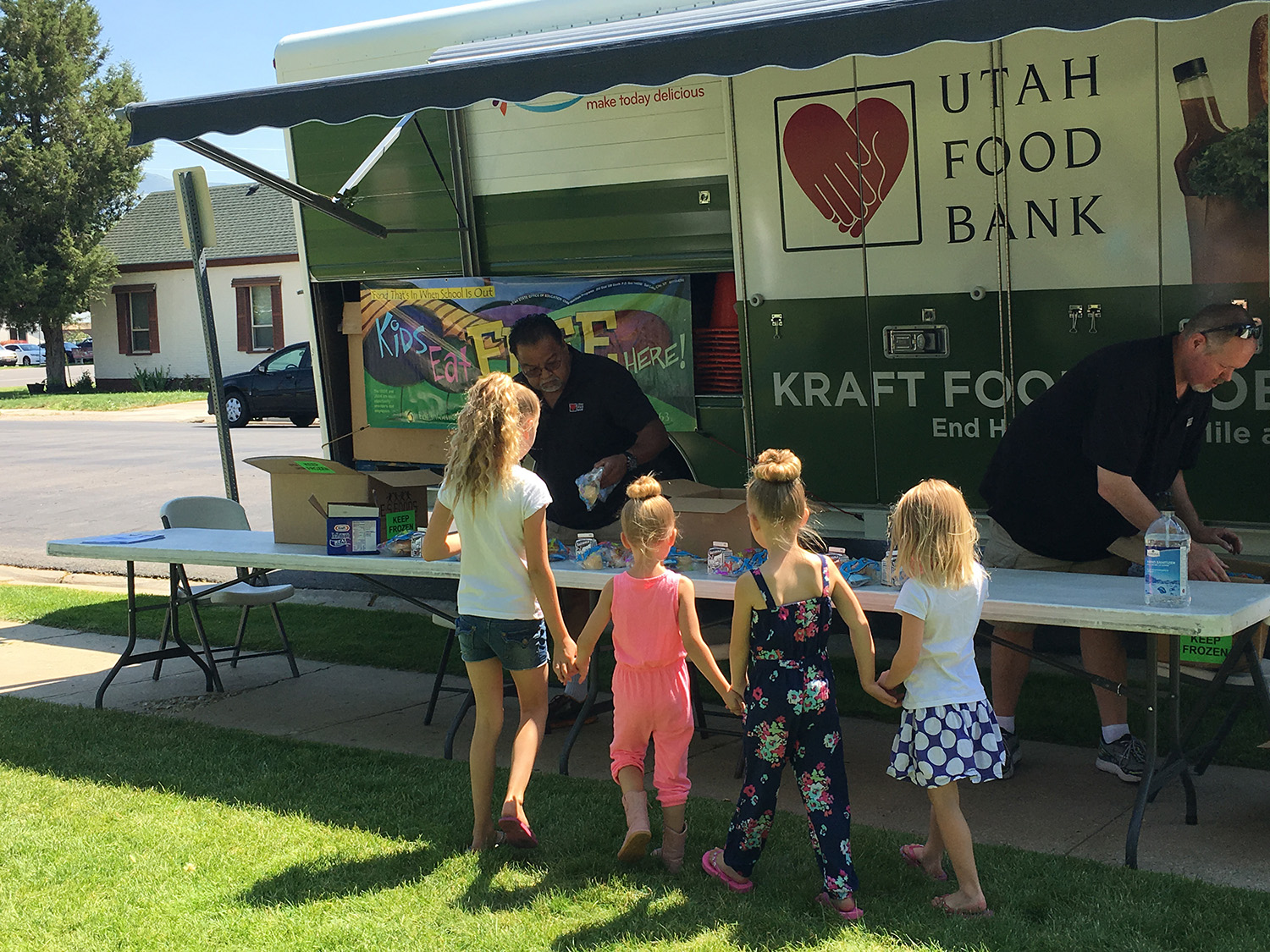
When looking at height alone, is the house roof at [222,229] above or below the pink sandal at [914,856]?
above

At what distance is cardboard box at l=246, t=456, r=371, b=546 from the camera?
6031mm

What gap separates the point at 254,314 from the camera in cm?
3055

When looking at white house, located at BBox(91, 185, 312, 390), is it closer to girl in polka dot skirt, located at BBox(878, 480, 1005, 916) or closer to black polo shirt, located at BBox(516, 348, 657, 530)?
black polo shirt, located at BBox(516, 348, 657, 530)

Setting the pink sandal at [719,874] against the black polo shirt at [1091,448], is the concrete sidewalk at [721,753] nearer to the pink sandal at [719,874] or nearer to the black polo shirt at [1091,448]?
the pink sandal at [719,874]

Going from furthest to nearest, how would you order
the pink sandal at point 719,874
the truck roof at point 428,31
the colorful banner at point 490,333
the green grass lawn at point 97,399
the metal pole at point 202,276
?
the green grass lawn at point 97,399 < the metal pole at point 202,276 < the colorful banner at point 490,333 < the truck roof at point 428,31 < the pink sandal at point 719,874

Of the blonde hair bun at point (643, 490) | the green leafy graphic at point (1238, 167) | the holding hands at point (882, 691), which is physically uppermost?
the green leafy graphic at point (1238, 167)

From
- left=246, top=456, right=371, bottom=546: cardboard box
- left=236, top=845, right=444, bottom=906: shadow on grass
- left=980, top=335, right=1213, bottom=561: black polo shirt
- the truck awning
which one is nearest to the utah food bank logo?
the truck awning

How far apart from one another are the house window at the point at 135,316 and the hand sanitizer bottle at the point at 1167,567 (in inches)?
1290

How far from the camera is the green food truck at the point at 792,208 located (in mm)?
5227

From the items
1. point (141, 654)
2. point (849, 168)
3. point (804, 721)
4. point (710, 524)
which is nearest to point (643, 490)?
point (804, 721)

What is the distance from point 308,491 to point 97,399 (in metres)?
26.2

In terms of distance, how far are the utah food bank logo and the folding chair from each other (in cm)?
321

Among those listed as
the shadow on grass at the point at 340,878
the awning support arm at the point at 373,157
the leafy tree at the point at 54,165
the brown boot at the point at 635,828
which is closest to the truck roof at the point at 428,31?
the awning support arm at the point at 373,157

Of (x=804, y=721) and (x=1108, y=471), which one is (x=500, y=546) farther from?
(x=1108, y=471)
